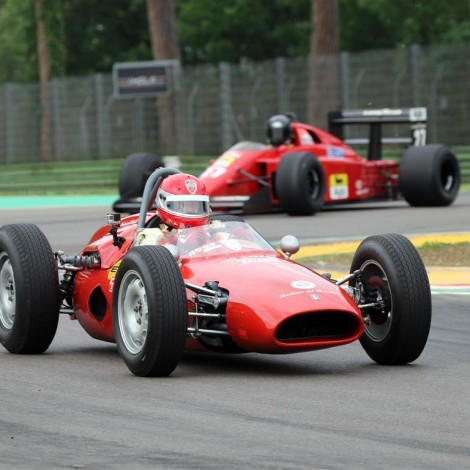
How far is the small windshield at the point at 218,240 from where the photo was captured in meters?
9.34

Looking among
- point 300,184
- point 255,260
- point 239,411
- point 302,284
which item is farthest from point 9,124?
point 239,411

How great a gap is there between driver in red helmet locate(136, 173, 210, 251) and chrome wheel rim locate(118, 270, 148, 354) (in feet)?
2.14

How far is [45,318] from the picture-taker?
9.84m

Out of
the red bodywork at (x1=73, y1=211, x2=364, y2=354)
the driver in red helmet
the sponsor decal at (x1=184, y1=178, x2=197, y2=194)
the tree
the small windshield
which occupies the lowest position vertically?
the red bodywork at (x1=73, y1=211, x2=364, y2=354)

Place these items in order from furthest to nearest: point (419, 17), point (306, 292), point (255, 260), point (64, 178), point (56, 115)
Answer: point (419, 17) < point (56, 115) < point (64, 178) < point (255, 260) < point (306, 292)

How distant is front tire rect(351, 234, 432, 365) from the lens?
8891 mm

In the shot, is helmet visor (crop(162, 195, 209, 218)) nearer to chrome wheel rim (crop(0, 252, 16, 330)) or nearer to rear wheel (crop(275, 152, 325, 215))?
chrome wheel rim (crop(0, 252, 16, 330))

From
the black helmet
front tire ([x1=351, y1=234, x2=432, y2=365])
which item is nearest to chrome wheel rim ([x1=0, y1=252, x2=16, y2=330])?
front tire ([x1=351, y1=234, x2=432, y2=365])

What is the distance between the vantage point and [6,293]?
10188 millimetres

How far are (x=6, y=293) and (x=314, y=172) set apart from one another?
12474 millimetres

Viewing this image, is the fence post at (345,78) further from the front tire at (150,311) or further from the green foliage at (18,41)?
the green foliage at (18,41)

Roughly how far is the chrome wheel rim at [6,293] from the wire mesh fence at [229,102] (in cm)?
2131

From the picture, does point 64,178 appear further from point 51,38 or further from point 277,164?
point 51,38

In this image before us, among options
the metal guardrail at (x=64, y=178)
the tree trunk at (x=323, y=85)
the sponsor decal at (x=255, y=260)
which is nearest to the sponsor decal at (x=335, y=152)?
the tree trunk at (x=323, y=85)
